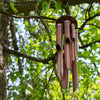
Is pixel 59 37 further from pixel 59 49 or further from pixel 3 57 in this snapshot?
pixel 3 57

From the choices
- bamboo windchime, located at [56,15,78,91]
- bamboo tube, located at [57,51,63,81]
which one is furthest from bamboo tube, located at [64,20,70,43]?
bamboo tube, located at [57,51,63,81]

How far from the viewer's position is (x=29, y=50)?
365 centimetres

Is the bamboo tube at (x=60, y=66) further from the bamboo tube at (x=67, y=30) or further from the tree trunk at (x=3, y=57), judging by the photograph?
the tree trunk at (x=3, y=57)

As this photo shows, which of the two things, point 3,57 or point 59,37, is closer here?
point 59,37

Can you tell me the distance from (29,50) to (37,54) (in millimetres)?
214

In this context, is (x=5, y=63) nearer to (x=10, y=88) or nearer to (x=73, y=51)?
(x=10, y=88)

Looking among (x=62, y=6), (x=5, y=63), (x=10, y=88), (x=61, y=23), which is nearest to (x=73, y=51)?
(x=61, y=23)

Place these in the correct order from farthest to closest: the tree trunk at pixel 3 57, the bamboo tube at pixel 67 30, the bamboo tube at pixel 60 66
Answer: the tree trunk at pixel 3 57 → the bamboo tube at pixel 67 30 → the bamboo tube at pixel 60 66

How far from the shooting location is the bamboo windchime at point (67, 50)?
130 centimetres

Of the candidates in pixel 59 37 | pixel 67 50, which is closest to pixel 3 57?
pixel 59 37

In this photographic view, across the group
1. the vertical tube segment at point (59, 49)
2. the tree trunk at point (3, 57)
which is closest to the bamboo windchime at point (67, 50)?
the vertical tube segment at point (59, 49)

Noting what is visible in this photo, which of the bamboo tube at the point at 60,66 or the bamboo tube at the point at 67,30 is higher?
the bamboo tube at the point at 67,30

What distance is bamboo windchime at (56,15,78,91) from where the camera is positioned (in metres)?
1.30

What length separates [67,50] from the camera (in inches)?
53.6
